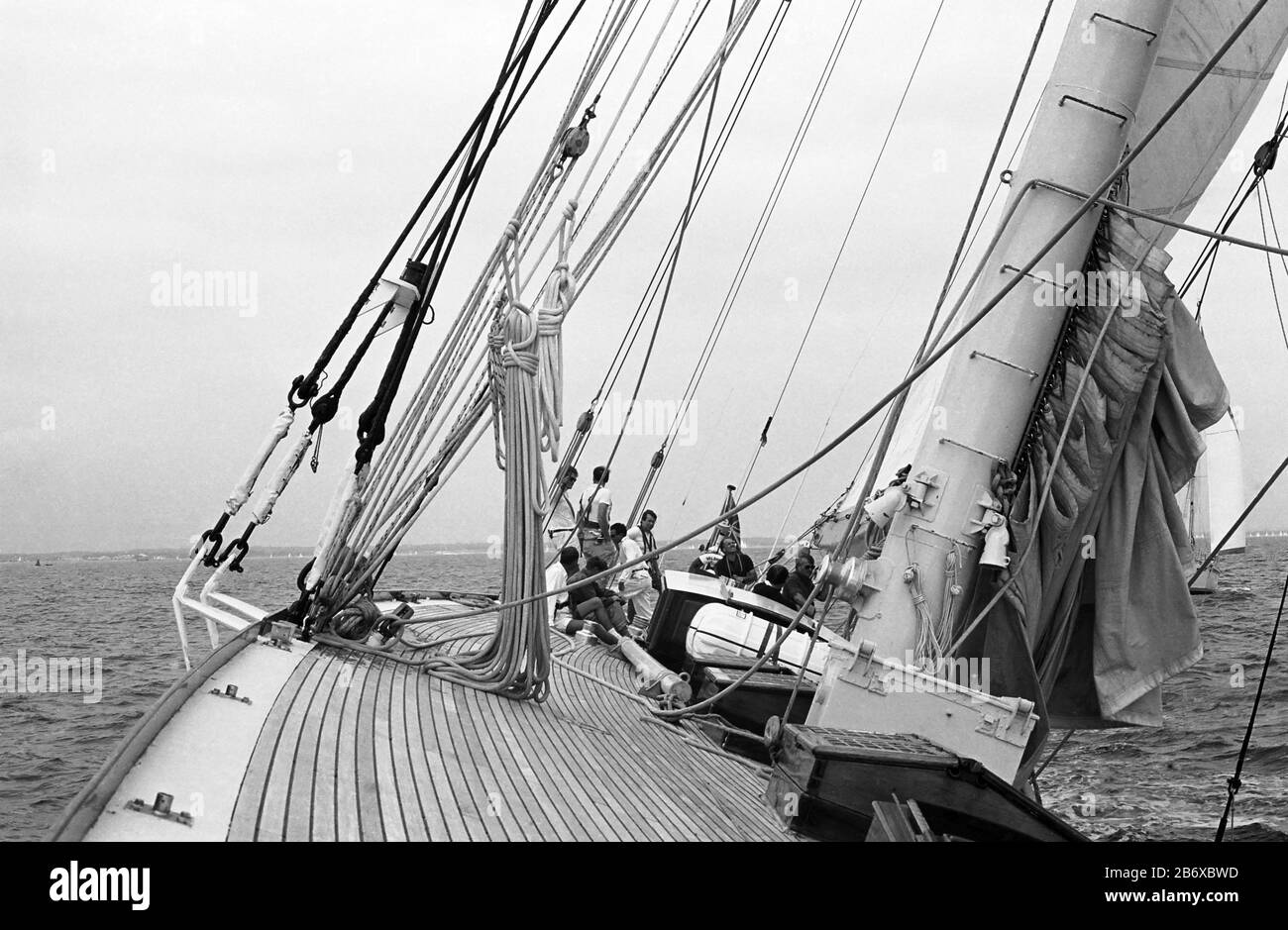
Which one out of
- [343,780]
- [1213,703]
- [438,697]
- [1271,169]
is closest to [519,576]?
[438,697]

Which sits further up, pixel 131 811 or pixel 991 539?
pixel 991 539

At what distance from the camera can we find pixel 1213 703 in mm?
17500

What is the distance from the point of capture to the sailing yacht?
196 inches

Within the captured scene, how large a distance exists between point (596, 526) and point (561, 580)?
1.40 meters

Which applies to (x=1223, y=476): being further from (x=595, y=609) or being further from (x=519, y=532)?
(x=519, y=532)

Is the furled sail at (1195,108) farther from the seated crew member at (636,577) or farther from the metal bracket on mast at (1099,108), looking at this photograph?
the seated crew member at (636,577)

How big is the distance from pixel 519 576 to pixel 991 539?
8.33 ft

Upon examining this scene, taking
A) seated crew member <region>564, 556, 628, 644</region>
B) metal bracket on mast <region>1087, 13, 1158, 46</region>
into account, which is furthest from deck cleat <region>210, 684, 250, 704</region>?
seated crew member <region>564, 556, 628, 644</region>

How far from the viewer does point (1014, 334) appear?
6176 mm

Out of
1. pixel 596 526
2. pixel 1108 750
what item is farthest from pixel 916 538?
pixel 1108 750

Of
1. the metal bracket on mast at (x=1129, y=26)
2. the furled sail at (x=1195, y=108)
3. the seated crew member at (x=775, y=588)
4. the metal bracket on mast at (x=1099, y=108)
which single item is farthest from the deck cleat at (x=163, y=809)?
the seated crew member at (x=775, y=588)

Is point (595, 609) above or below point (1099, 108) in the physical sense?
below

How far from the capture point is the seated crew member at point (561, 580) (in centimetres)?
1047
